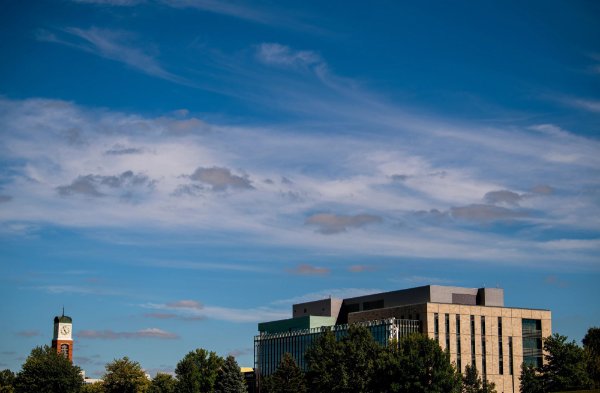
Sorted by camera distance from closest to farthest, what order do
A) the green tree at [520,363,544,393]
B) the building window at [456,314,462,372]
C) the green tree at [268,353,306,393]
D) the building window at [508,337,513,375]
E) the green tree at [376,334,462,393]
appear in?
1. the green tree at [376,334,462,393]
2. the green tree at [520,363,544,393]
3. the green tree at [268,353,306,393]
4. the building window at [456,314,462,372]
5. the building window at [508,337,513,375]

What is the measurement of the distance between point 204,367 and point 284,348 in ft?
92.2

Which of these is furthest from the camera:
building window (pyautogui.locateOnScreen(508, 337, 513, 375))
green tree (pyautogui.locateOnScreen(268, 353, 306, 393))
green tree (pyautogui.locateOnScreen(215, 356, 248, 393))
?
building window (pyautogui.locateOnScreen(508, 337, 513, 375))

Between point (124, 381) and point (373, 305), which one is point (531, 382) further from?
point (124, 381)

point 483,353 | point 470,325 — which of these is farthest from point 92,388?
point 483,353

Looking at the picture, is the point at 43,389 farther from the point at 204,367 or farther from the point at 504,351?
the point at 504,351

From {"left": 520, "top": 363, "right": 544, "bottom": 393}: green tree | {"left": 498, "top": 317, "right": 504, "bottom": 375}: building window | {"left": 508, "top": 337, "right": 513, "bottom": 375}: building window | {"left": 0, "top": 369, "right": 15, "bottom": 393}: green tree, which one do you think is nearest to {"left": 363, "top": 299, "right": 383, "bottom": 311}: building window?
{"left": 498, "top": 317, "right": 504, "bottom": 375}: building window

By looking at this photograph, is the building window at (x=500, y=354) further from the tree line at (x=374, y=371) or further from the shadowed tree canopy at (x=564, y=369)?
the shadowed tree canopy at (x=564, y=369)

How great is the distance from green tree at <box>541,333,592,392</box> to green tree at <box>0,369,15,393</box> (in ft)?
283

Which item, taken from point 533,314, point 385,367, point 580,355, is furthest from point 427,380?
point 533,314

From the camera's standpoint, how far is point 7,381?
15675 centimetres

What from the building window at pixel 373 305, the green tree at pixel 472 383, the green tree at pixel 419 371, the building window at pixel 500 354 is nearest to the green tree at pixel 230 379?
the building window at pixel 373 305

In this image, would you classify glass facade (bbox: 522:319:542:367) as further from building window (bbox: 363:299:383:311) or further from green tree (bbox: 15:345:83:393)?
green tree (bbox: 15:345:83:393)

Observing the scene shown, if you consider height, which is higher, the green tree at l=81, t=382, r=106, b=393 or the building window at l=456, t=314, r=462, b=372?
the building window at l=456, t=314, r=462, b=372

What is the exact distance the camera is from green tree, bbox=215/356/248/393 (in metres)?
127
